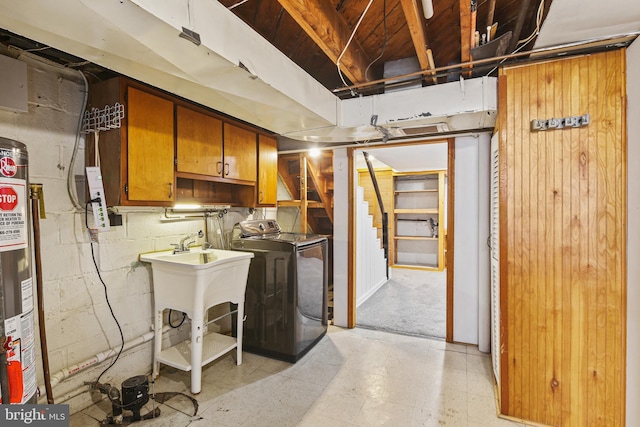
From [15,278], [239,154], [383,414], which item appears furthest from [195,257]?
[383,414]

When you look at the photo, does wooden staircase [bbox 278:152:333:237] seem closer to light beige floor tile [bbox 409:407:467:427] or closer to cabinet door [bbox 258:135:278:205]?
cabinet door [bbox 258:135:278:205]

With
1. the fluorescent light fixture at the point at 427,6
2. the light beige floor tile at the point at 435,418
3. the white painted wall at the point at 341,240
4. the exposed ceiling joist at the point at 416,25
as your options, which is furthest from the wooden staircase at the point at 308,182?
the fluorescent light fixture at the point at 427,6

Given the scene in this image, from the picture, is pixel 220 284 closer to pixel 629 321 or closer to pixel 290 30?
pixel 290 30

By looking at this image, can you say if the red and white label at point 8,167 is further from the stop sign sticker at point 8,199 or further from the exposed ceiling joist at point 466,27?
the exposed ceiling joist at point 466,27

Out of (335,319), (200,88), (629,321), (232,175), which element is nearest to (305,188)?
(232,175)

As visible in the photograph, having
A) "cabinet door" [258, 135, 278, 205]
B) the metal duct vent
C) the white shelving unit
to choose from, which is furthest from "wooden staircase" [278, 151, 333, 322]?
the white shelving unit

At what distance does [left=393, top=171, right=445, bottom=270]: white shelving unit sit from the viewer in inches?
252

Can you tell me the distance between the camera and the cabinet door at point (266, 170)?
3035mm

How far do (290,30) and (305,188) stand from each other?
6.25ft

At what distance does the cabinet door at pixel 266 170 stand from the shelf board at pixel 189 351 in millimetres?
1285

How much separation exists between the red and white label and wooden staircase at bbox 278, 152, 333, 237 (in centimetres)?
280

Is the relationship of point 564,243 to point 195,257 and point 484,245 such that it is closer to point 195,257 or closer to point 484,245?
point 484,245

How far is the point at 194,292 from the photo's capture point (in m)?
2.02

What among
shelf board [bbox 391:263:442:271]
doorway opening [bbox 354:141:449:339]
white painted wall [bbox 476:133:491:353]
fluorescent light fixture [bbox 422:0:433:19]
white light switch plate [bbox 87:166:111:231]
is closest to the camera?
fluorescent light fixture [bbox 422:0:433:19]
